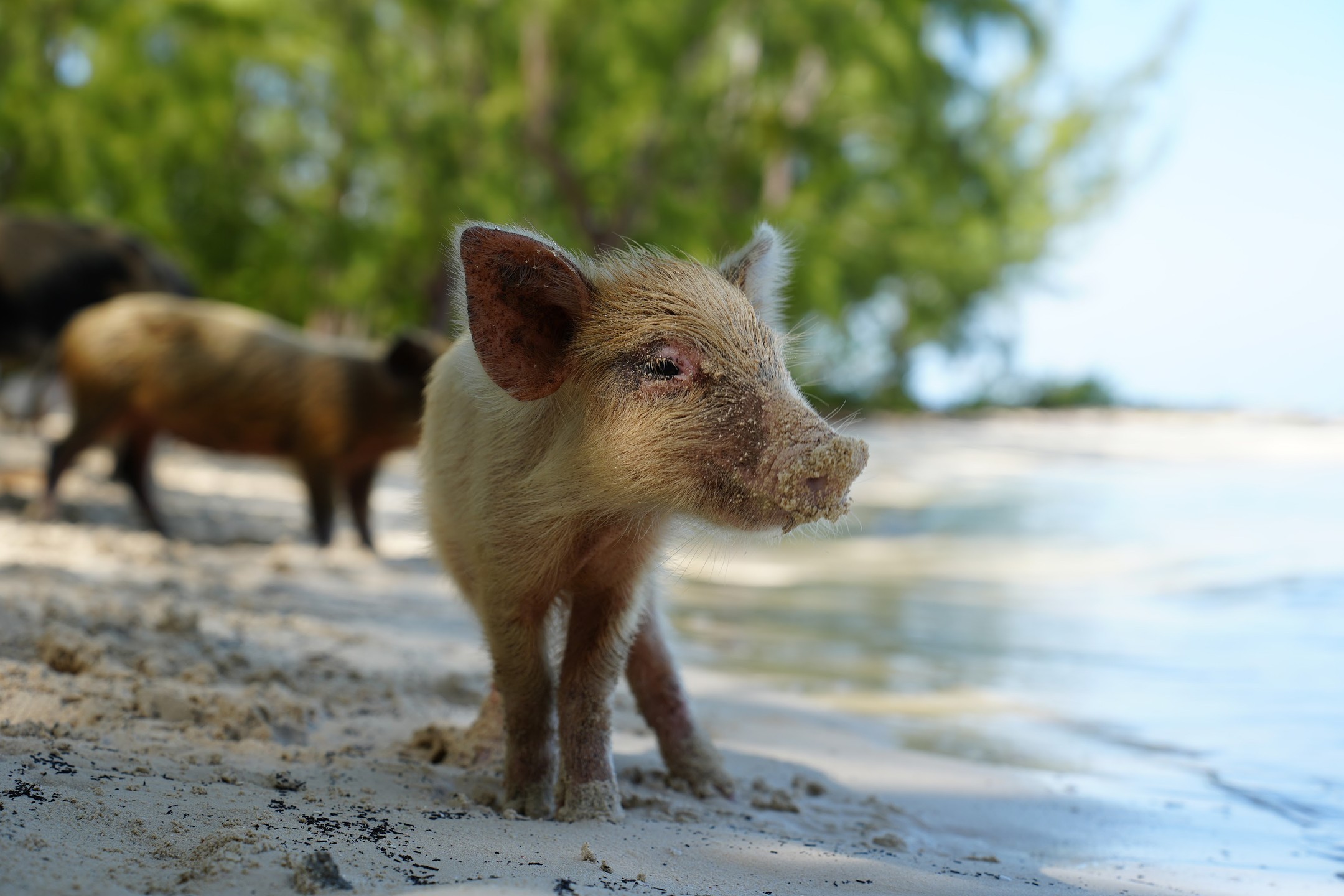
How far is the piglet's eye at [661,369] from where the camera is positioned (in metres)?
2.98

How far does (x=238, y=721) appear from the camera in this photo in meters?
3.27

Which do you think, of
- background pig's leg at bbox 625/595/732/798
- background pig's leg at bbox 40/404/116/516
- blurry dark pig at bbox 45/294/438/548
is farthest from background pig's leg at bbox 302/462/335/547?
background pig's leg at bbox 625/595/732/798

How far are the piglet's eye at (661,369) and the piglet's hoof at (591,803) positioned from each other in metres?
1.07

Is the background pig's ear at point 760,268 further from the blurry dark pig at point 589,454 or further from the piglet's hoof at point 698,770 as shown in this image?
the piglet's hoof at point 698,770

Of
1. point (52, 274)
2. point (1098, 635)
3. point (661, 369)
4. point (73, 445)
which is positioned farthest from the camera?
point (52, 274)

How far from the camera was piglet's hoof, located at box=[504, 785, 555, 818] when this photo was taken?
3066 mm

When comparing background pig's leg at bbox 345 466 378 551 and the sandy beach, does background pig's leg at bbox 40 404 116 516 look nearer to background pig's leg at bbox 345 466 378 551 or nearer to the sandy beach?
Result: the sandy beach

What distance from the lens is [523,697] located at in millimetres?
3164

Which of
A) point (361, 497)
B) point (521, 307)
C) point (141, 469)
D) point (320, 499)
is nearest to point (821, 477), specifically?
point (521, 307)

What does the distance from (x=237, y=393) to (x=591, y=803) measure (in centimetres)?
581

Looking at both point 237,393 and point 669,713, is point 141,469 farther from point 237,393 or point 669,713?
point 669,713

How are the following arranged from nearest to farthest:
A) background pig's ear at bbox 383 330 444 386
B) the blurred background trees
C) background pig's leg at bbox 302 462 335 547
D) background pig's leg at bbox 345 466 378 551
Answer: background pig's ear at bbox 383 330 444 386, background pig's leg at bbox 302 462 335 547, background pig's leg at bbox 345 466 378 551, the blurred background trees

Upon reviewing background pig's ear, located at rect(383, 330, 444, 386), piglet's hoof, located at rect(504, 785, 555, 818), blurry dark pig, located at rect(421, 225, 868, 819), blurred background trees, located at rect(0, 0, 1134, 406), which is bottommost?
piglet's hoof, located at rect(504, 785, 555, 818)

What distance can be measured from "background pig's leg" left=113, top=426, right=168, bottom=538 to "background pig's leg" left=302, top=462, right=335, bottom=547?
3.10 ft
